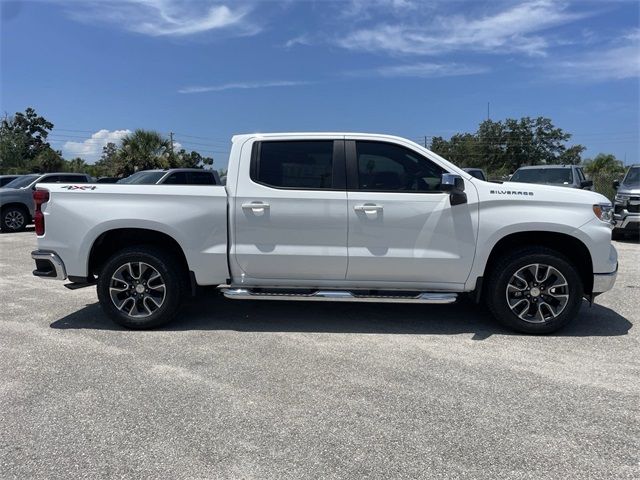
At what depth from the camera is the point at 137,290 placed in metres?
5.24

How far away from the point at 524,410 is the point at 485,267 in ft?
6.14

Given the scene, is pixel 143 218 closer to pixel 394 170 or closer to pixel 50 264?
pixel 50 264

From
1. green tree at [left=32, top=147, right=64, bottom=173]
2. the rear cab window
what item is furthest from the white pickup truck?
green tree at [left=32, top=147, right=64, bottom=173]

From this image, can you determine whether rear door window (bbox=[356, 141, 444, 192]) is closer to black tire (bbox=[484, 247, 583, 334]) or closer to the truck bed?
black tire (bbox=[484, 247, 583, 334])

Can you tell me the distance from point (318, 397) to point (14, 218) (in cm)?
1529

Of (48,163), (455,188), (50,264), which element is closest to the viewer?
(455,188)

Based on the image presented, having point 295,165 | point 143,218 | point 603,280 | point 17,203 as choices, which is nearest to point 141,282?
point 143,218

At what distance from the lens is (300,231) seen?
506 cm

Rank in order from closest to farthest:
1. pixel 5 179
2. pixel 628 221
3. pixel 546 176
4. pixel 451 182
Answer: pixel 451 182
pixel 628 221
pixel 546 176
pixel 5 179

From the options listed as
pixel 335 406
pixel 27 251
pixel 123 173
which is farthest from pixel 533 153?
pixel 335 406

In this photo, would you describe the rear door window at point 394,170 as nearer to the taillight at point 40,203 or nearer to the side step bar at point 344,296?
the side step bar at point 344,296

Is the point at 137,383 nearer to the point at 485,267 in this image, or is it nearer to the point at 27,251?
the point at 485,267

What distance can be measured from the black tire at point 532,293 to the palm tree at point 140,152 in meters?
32.0

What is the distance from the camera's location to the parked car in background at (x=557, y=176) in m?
12.4
